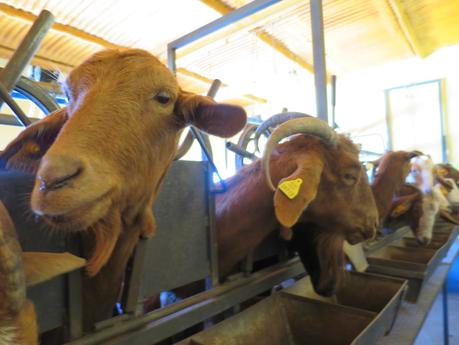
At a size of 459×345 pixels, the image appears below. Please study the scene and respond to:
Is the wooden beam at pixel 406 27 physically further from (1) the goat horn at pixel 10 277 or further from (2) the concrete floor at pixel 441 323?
(1) the goat horn at pixel 10 277

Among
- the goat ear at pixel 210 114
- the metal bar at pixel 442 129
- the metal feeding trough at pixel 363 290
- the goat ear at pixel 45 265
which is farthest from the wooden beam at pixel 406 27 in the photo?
the goat ear at pixel 45 265

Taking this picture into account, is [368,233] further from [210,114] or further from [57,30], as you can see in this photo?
[57,30]

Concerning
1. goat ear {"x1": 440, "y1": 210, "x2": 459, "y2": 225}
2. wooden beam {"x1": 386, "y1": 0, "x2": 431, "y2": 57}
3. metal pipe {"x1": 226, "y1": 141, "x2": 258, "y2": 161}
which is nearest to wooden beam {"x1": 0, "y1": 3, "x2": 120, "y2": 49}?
metal pipe {"x1": 226, "y1": 141, "x2": 258, "y2": 161}

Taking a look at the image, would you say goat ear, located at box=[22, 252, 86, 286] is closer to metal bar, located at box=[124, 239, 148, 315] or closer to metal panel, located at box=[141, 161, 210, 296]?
metal bar, located at box=[124, 239, 148, 315]

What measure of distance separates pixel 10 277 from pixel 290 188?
1099mm

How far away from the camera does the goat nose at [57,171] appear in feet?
2.21

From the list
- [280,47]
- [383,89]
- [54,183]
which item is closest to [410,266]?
[54,183]

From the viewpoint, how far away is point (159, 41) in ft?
13.7

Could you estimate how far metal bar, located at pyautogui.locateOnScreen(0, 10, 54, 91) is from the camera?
3.42ft

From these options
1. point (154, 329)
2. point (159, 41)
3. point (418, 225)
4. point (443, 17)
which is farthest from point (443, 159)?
point (154, 329)

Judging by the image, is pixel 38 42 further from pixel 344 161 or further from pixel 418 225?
pixel 418 225

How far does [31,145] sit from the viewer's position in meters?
1.01

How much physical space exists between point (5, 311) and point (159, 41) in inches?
164

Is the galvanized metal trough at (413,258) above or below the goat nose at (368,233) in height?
below
